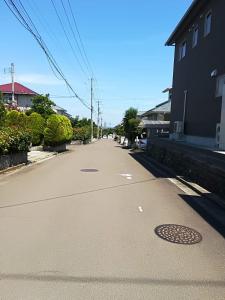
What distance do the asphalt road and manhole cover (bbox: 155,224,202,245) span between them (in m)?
0.14

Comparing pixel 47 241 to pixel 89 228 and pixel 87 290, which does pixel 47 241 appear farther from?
pixel 87 290

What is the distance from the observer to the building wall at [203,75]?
18.9m

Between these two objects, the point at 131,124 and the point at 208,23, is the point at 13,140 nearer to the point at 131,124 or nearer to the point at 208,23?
the point at 208,23

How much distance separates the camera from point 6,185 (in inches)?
490

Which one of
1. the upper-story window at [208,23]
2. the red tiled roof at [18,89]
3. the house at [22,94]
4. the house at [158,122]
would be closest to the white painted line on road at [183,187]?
the upper-story window at [208,23]

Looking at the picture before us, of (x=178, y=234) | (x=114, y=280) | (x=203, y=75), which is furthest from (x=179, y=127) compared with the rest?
(x=114, y=280)

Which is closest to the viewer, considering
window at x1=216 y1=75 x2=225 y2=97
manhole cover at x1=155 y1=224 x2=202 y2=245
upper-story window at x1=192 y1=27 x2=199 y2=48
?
manhole cover at x1=155 y1=224 x2=202 y2=245

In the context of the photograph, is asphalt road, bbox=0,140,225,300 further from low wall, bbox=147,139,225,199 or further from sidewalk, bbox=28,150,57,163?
sidewalk, bbox=28,150,57,163

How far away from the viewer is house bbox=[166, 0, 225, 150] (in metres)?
18.7

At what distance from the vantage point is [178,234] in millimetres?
6902

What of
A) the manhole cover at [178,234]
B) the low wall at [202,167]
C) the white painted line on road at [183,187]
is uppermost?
the low wall at [202,167]

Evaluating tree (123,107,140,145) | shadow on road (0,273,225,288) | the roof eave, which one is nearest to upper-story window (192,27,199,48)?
the roof eave

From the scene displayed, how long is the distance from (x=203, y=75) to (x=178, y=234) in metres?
16.2

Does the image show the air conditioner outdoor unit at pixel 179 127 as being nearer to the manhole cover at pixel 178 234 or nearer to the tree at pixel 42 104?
the manhole cover at pixel 178 234
